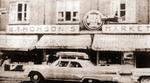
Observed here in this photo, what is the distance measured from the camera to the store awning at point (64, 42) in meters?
12.6

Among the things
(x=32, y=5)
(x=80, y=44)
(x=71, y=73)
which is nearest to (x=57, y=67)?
(x=71, y=73)

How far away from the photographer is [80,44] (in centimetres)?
1266

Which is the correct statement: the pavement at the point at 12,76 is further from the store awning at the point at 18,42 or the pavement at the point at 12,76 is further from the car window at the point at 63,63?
the car window at the point at 63,63

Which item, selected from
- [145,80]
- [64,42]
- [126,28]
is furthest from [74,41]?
[145,80]

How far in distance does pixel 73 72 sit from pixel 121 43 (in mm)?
2149

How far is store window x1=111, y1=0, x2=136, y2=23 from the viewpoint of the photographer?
12977 mm

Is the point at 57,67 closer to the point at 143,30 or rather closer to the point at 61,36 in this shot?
the point at 61,36

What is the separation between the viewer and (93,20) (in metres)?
12.9

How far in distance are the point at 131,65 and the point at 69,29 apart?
2811 millimetres

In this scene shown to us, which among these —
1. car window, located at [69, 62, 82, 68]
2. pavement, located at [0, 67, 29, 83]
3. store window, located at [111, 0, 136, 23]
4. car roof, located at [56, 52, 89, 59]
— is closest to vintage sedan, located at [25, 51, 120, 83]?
car window, located at [69, 62, 82, 68]

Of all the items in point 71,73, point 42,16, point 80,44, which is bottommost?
point 71,73

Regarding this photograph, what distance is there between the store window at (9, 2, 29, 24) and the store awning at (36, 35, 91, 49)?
1317 millimetres

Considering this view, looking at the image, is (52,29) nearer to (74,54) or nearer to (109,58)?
(74,54)

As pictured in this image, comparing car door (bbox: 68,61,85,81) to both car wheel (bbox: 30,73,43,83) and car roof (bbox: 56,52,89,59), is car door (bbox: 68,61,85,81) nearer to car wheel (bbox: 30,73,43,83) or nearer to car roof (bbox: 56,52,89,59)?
car roof (bbox: 56,52,89,59)
